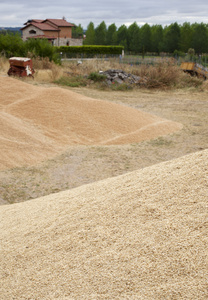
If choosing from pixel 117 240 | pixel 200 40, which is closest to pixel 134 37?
pixel 200 40

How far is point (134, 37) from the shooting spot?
46.6 metres

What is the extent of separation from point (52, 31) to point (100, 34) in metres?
7.84

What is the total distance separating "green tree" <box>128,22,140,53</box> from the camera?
45.9m

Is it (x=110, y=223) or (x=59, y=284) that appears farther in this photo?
(x=110, y=223)

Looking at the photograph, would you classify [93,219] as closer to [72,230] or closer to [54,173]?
[72,230]

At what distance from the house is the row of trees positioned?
4187 millimetres

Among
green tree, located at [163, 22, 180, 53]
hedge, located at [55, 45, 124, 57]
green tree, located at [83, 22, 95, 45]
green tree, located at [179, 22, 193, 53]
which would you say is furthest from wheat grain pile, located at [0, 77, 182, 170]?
green tree, located at [83, 22, 95, 45]

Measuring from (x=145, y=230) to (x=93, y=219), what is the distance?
524mm

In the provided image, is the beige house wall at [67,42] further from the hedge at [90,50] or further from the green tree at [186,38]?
the green tree at [186,38]

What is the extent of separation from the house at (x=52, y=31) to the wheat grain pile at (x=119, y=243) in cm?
4476

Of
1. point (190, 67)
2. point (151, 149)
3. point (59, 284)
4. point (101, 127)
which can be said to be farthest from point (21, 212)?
point (190, 67)

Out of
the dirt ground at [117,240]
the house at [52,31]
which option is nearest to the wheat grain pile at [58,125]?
the dirt ground at [117,240]

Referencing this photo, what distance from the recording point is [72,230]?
9.67ft

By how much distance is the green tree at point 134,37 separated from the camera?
45.9m
